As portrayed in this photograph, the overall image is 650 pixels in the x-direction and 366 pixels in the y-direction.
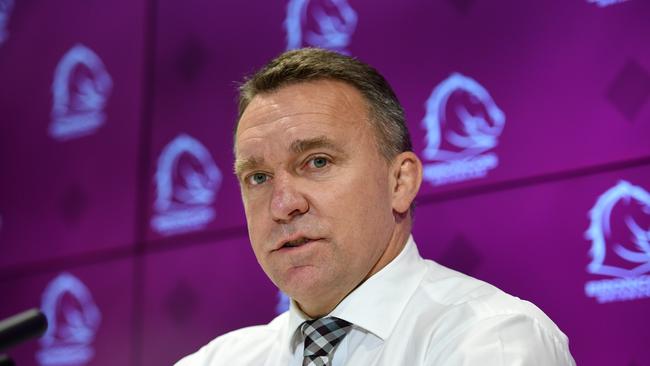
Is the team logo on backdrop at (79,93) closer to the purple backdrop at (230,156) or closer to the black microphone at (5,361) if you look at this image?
the purple backdrop at (230,156)

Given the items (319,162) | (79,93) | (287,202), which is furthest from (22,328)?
(79,93)

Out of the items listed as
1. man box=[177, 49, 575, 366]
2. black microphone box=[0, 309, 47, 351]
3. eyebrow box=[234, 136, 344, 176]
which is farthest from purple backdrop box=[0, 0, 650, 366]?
black microphone box=[0, 309, 47, 351]

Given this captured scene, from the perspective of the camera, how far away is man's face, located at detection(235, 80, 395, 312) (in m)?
2.09

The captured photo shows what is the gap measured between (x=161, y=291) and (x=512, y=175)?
56.6 inches

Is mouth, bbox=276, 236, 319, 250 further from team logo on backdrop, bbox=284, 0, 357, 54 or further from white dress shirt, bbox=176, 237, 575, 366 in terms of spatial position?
team logo on backdrop, bbox=284, 0, 357, 54

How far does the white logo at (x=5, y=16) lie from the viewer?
13.2ft

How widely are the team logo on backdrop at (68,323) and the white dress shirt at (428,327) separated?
3.97ft

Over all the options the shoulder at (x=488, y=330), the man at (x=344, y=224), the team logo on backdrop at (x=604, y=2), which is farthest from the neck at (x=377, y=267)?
the team logo on backdrop at (x=604, y=2)

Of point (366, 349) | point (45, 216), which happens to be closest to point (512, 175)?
point (366, 349)

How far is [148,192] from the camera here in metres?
3.44

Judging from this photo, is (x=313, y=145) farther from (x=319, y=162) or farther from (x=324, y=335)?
(x=324, y=335)

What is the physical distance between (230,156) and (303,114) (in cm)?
107

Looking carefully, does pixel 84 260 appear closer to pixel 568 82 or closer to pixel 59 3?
pixel 59 3

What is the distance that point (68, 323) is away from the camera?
357 centimetres
